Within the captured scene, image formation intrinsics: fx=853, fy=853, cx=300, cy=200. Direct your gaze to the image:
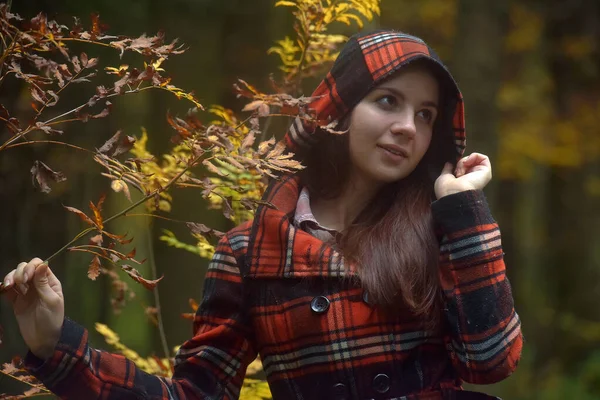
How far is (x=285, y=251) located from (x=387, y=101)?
0.55 metres

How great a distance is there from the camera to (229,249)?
8.84 feet

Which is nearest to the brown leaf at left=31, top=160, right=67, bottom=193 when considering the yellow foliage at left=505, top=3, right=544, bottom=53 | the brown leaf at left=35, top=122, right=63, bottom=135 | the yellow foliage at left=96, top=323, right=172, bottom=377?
the brown leaf at left=35, top=122, right=63, bottom=135

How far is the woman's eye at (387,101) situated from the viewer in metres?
2.60

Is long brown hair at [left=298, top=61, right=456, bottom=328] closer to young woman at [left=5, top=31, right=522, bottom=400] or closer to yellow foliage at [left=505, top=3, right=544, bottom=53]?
young woman at [left=5, top=31, right=522, bottom=400]

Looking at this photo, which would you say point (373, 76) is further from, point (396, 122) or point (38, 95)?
point (38, 95)

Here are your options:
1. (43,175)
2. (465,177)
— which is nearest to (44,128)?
(43,175)

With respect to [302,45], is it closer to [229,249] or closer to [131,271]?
[229,249]

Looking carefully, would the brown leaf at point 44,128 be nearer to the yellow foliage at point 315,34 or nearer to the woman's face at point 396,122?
the woman's face at point 396,122

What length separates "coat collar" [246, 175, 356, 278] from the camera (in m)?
2.52

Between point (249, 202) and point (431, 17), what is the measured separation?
360 inches

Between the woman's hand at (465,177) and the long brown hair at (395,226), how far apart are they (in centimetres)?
10

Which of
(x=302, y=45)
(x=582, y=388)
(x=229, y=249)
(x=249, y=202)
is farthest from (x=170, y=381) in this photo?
(x=582, y=388)

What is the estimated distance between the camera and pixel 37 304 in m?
2.20

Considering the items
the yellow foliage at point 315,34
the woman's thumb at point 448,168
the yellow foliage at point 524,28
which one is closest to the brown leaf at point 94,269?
the woman's thumb at point 448,168
